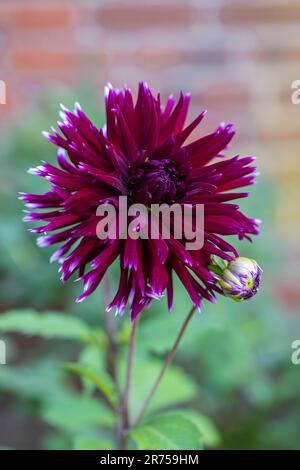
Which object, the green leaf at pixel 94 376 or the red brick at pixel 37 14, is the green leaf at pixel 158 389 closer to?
the green leaf at pixel 94 376

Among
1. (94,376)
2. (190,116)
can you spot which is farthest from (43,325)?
(190,116)

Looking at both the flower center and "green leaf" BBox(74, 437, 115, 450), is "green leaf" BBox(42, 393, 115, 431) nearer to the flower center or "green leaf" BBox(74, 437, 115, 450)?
"green leaf" BBox(74, 437, 115, 450)

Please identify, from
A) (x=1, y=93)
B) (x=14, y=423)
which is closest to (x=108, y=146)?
(x=1, y=93)

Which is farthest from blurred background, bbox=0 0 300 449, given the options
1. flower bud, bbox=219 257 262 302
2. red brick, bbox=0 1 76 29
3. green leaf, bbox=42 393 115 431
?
flower bud, bbox=219 257 262 302

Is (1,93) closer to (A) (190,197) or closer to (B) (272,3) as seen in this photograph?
(B) (272,3)
